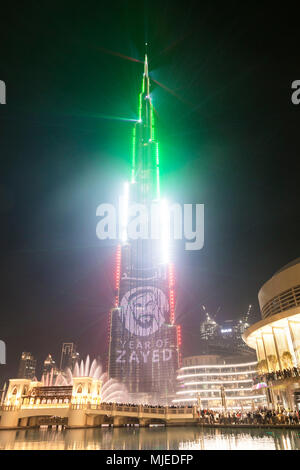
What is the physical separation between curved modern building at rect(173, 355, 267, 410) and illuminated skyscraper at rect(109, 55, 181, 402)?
48.6ft

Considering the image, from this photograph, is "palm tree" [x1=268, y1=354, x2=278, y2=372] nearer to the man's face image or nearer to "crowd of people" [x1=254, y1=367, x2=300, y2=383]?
"crowd of people" [x1=254, y1=367, x2=300, y2=383]

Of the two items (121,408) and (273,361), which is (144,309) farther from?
(273,361)

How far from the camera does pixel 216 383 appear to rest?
112000 mm

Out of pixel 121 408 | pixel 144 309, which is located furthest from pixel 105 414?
pixel 144 309

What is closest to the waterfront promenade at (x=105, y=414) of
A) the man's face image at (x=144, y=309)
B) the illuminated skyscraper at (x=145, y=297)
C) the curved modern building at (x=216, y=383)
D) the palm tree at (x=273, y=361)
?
the palm tree at (x=273, y=361)

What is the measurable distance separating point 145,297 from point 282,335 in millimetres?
116552

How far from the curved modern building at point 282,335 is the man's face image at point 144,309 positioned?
105840 mm

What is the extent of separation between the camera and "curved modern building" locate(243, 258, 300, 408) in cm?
3353

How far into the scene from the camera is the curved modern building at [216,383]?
108062 mm

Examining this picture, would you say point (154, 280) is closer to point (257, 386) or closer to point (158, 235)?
point (158, 235)

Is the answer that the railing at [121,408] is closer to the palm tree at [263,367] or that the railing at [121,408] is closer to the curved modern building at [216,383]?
the palm tree at [263,367]

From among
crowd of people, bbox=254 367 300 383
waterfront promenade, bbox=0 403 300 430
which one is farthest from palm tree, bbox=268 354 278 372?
waterfront promenade, bbox=0 403 300 430

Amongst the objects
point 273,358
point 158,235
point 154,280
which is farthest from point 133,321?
point 273,358
